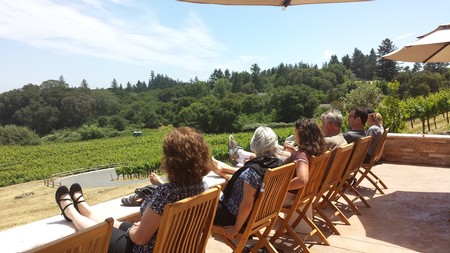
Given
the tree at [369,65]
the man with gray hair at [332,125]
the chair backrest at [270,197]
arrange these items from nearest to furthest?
the chair backrest at [270,197], the man with gray hair at [332,125], the tree at [369,65]

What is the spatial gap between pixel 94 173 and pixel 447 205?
137ft

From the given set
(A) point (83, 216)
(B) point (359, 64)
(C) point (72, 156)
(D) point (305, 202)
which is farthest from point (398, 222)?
(B) point (359, 64)

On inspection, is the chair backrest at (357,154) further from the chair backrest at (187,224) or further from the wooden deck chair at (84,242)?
the wooden deck chair at (84,242)

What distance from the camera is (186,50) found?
7894 cm

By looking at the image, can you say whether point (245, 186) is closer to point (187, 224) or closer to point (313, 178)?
point (187, 224)

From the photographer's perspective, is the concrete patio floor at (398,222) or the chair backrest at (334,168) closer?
the concrete patio floor at (398,222)

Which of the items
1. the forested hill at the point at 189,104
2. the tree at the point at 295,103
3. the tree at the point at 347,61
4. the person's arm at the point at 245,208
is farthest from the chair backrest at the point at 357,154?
the tree at the point at 347,61

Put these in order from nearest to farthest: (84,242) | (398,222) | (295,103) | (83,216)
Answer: (84,242), (83,216), (398,222), (295,103)

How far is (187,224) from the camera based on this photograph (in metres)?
1.78

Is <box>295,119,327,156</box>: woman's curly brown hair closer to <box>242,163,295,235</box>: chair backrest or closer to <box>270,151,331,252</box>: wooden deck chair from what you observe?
A: <box>270,151,331,252</box>: wooden deck chair

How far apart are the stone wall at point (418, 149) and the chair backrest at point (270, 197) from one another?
4807 millimetres

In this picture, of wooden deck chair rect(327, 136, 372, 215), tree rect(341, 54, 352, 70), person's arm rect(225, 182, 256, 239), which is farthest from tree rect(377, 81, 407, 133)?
tree rect(341, 54, 352, 70)

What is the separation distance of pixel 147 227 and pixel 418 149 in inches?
237

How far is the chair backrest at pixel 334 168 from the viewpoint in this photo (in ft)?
10.9
